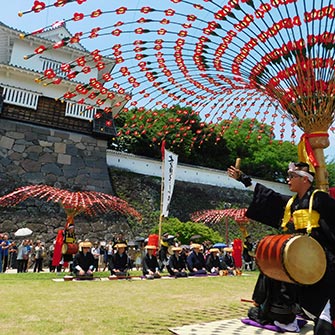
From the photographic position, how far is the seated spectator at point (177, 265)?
38.4ft

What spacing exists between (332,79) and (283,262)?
8.04 feet

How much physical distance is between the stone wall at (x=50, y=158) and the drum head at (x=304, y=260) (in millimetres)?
16019

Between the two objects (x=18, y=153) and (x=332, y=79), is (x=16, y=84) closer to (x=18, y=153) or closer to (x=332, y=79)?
(x=18, y=153)

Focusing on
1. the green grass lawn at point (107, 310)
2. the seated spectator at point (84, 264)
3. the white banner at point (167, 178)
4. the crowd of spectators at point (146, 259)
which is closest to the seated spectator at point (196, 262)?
the crowd of spectators at point (146, 259)

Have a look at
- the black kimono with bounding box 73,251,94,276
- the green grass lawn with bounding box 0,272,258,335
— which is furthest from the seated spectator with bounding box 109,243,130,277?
the green grass lawn with bounding box 0,272,258,335

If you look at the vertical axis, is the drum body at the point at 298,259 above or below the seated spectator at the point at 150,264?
above

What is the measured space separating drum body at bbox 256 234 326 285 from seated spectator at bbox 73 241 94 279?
8.15m

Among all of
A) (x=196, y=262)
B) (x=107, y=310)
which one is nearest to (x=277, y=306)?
(x=107, y=310)

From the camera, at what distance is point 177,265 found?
11922mm

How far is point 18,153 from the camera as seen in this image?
17328mm

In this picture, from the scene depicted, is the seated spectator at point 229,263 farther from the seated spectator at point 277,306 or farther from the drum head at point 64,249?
the seated spectator at point 277,306

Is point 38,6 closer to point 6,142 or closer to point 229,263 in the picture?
point 229,263

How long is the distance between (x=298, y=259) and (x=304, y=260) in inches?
2.3

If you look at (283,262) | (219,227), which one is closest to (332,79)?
(283,262)
